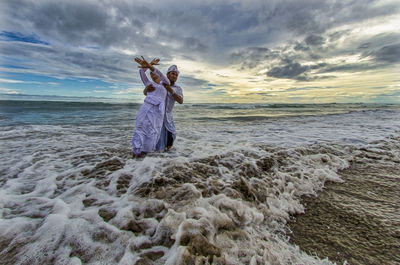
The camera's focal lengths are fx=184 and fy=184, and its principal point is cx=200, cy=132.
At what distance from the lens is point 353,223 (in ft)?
6.45

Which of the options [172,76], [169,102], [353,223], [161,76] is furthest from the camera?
[169,102]

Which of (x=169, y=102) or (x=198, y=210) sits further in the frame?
(x=169, y=102)

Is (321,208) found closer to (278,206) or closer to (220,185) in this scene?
(278,206)

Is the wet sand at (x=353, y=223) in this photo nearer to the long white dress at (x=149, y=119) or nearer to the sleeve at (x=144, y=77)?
the long white dress at (x=149, y=119)

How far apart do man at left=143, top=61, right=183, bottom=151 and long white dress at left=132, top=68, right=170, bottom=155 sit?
0.14 m

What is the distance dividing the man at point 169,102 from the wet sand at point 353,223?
3.13 metres

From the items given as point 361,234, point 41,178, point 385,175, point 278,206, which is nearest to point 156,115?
point 41,178

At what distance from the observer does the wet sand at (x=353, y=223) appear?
5.25ft

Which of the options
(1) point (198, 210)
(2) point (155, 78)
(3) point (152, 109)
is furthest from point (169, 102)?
(1) point (198, 210)

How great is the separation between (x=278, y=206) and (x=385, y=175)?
2.49 metres

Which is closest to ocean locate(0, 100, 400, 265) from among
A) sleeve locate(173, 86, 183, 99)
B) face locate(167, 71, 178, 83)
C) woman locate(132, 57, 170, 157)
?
woman locate(132, 57, 170, 157)

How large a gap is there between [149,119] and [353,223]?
3.65 m

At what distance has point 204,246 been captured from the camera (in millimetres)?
1525

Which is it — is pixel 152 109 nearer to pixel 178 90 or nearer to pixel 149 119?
pixel 149 119
